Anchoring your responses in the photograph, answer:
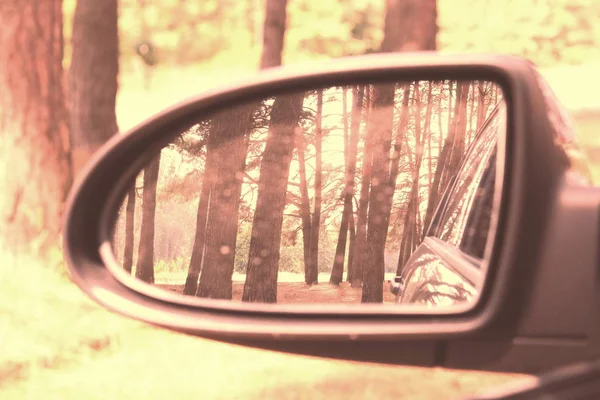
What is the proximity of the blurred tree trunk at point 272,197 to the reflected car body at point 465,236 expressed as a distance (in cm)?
41

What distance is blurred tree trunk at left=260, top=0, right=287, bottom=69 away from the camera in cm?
1489

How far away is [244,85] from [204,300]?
0.64 metres

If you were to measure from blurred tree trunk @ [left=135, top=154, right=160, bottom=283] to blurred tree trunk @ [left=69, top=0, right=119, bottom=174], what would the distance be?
405 inches

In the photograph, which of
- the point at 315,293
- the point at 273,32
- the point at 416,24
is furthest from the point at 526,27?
the point at 315,293

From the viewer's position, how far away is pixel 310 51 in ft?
101

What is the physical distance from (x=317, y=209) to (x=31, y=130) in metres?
5.52

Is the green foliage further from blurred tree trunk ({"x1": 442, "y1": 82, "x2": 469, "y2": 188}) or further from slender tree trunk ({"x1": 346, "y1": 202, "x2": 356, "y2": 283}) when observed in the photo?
slender tree trunk ({"x1": 346, "y1": 202, "x2": 356, "y2": 283})

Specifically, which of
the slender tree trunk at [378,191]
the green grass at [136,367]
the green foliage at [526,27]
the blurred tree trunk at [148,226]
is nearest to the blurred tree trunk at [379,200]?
the slender tree trunk at [378,191]

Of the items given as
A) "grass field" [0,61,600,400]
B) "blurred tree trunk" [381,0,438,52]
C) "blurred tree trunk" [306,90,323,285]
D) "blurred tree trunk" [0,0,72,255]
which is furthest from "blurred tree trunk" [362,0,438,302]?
"blurred tree trunk" [381,0,438,52]

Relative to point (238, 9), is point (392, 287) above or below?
below

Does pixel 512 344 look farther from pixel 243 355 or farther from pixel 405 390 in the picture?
pixel 243 355

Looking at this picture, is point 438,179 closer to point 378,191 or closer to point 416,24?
point 378,191

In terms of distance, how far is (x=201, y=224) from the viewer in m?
2.76

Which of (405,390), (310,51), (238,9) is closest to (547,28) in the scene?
(310,51)
